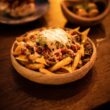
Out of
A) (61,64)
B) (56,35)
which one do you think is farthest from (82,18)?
(61,64)

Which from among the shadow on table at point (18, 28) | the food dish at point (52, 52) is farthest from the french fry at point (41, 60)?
the shadow on table at point (18, 28)

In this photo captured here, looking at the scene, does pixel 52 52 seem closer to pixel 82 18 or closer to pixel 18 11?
pixel 82 18

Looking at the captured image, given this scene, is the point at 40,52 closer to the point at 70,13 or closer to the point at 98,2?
the point at 70,13

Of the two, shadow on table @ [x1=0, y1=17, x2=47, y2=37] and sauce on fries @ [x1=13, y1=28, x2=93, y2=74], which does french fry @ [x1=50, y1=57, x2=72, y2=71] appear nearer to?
sauce on fries @ [x1=13, y1=28, x2=93, y2=74]

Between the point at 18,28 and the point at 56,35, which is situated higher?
the point at 56,35

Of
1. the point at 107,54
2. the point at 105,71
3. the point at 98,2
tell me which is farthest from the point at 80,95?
the point at 98,2

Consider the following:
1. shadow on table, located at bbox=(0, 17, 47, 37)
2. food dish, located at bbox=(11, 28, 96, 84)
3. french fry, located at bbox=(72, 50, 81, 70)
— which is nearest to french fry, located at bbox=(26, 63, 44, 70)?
food dish, located at bbox=(11, 28, 96, 84)

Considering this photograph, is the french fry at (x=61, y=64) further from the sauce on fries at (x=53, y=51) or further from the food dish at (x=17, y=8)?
the food dish at (x=17, y=8)
